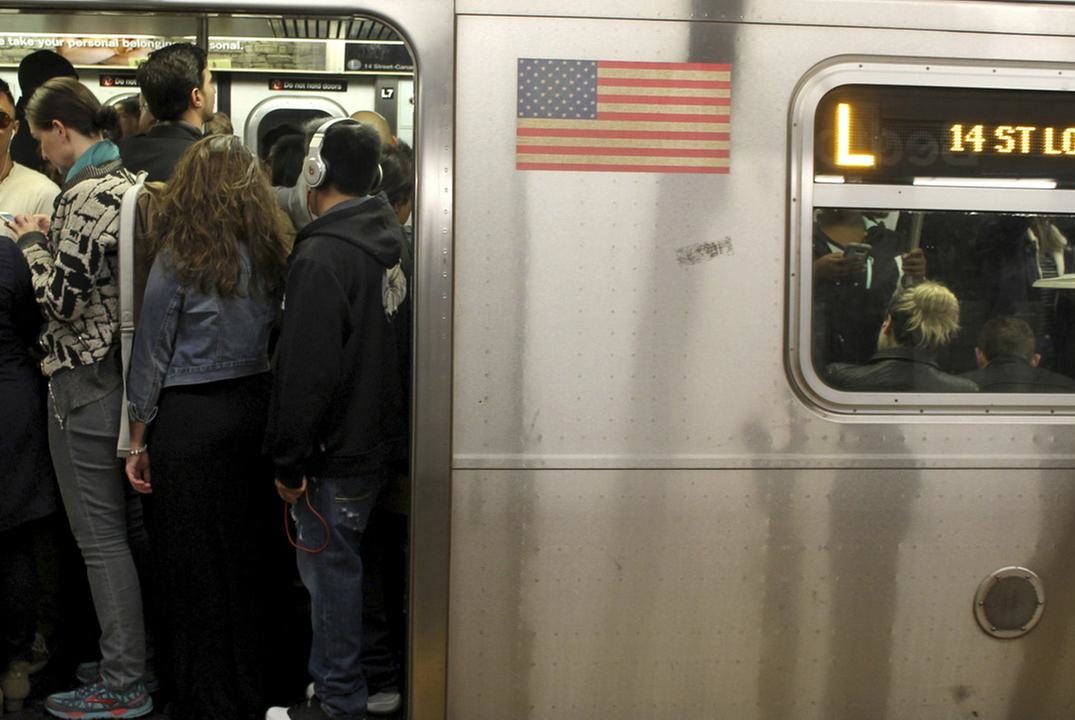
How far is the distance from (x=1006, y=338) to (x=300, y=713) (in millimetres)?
2309

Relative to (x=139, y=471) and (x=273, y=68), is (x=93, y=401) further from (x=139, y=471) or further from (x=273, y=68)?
(x=273, y=68)

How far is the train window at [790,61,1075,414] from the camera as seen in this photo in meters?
3.10

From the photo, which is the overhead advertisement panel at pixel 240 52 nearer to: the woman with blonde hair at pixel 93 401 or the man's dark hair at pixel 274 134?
the man's dark hair at pixel 274 134

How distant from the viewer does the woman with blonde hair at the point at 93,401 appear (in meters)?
3.35

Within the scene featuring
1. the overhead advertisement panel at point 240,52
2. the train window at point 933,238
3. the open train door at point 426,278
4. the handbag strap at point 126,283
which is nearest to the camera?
the open train door at point 426,278

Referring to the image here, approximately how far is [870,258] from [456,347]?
3.76 ft

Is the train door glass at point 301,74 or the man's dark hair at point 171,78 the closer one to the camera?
the man's dark hair at point 171,78

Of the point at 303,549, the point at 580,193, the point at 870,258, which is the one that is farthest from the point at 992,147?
the point at 303,549

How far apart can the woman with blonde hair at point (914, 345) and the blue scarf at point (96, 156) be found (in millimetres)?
2293

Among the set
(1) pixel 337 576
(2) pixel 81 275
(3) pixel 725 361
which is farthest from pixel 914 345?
(2) pixel 81 275

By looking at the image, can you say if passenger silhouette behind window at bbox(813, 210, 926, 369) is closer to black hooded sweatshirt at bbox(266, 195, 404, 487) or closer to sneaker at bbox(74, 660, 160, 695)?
black hooded sweatshirt at bbox(266, 195, 404, 487)

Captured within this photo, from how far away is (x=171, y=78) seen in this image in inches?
146

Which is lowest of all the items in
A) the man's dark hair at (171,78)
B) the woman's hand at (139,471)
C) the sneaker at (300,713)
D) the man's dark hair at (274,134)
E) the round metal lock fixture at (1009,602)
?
the sneaker at (300,713)

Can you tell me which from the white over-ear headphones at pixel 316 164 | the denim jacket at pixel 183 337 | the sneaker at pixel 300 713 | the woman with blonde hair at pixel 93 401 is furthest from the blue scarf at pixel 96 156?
the sneaker at pixel 300 713
